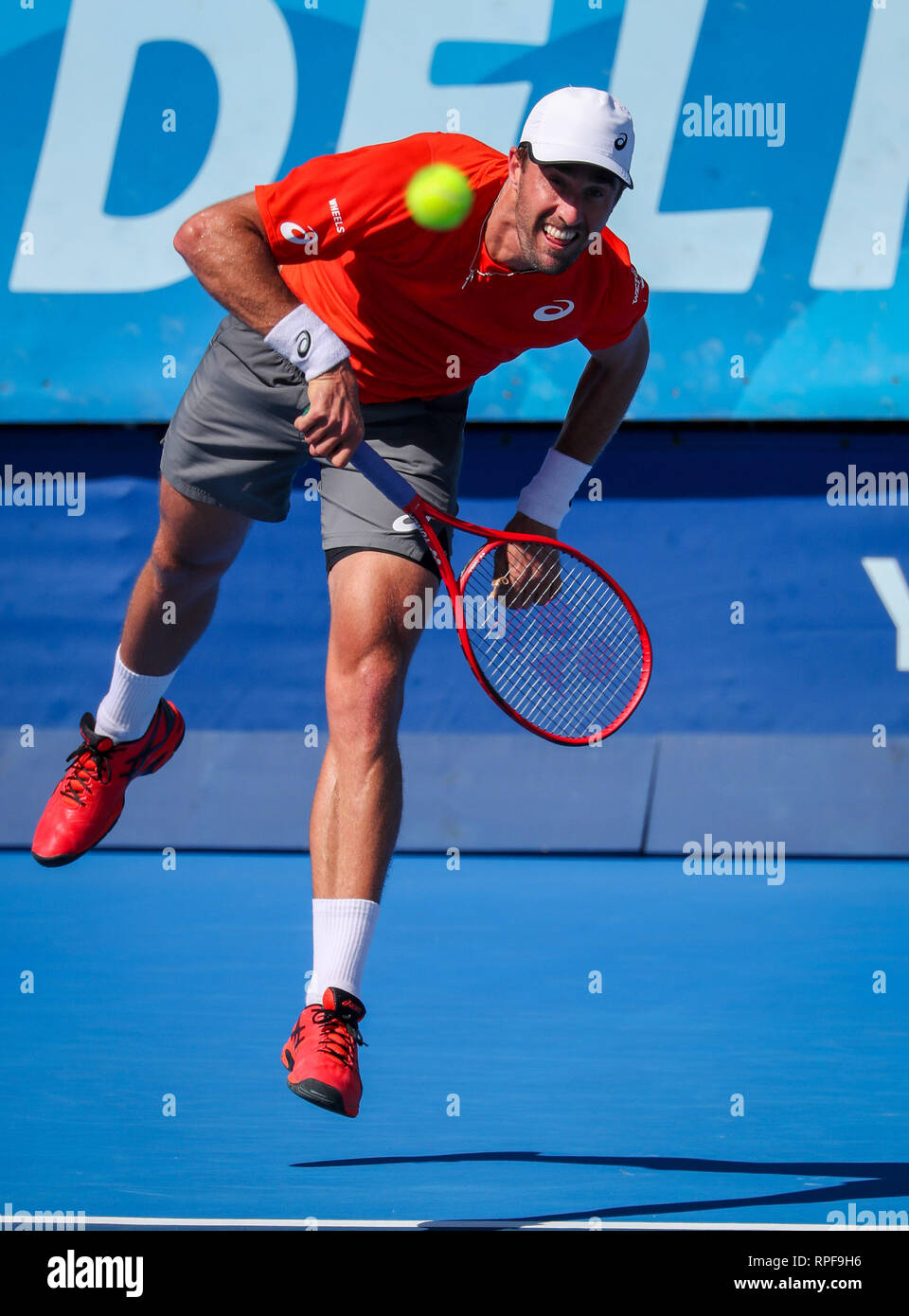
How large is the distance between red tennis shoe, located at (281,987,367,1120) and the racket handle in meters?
0.98

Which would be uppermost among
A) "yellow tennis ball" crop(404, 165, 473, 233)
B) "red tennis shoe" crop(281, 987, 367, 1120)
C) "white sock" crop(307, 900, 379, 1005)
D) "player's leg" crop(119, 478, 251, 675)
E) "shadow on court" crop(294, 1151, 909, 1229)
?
"yellow tennis ball" crop(404, 165, 473, 233)

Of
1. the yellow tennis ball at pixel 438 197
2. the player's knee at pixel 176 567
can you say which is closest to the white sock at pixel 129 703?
the player's knee at pixel 176 567

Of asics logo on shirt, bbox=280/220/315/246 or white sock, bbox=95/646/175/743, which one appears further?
white sock, bbox=95/646/175/743

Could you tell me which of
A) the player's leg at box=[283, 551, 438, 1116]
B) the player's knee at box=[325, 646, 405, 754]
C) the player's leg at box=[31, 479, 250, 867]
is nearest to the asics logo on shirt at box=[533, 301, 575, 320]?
the player's leg at box=[283, 551, 438, 1116]

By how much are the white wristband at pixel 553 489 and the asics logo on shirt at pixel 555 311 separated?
453 mm

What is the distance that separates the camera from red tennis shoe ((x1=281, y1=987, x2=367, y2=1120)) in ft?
9.87

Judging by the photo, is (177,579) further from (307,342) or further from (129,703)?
(307,342)

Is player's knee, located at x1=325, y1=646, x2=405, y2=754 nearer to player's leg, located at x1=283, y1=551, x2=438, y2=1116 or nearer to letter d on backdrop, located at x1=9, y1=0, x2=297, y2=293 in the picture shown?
player's leg, located at x1=283, y1=551, x2=438, y2=1116

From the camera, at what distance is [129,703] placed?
14.7 ft

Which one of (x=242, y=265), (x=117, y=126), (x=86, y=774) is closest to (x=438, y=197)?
(x=242, y=265)

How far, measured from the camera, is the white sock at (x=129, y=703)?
4.45 m

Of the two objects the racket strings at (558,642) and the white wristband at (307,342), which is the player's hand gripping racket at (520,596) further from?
the white wristband at (307,342)

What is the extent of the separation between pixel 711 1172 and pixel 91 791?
1.95m

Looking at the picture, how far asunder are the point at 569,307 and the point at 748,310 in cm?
428
